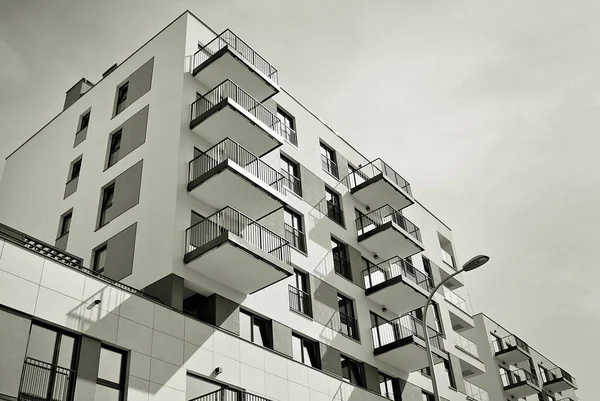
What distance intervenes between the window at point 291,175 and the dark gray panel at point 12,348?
15.6m

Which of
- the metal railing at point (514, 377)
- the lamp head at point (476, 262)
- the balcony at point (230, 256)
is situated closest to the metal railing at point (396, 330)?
the balcony at point (230, 256)

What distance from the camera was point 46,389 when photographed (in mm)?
16562

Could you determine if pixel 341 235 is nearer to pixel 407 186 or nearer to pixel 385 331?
pixel 385 331

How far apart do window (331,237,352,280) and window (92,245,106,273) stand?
1078 cm

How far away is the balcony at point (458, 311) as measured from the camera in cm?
4119

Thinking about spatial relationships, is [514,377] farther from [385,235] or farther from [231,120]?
[231,120]

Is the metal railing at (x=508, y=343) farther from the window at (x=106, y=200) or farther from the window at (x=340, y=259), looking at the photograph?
the window at (x=106, y=200)

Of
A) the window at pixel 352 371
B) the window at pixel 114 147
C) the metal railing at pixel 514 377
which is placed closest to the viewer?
the window at pixel 352 371

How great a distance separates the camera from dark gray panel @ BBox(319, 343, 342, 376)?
26.3m

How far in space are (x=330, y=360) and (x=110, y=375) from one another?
10.9 m

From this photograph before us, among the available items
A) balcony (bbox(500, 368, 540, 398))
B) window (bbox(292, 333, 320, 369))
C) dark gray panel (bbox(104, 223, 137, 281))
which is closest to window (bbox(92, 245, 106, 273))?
dark gray panel (bbox(104, 223, 137, 281))

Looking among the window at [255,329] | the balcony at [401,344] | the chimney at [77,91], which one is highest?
the chimney at [77,91]

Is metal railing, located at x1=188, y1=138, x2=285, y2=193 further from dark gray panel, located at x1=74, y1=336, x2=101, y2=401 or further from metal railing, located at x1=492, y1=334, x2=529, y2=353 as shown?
metal railing, located at x1=492, y1=334, x2=529, y2=353

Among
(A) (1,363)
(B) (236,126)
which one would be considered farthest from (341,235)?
(A) (1,363)
